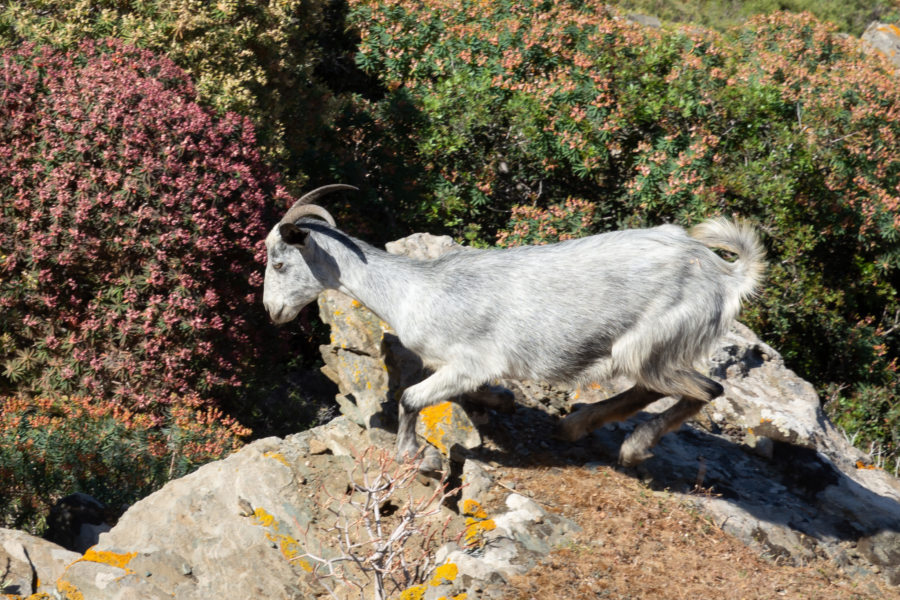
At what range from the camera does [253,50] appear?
29.4 ft

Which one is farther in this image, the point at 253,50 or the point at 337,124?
the point at 337,124

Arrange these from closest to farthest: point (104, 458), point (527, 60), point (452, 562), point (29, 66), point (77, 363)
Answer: point (452, 562)
point (104, 458)
point (77, 363)
point (29, 66)
point (527, 60)

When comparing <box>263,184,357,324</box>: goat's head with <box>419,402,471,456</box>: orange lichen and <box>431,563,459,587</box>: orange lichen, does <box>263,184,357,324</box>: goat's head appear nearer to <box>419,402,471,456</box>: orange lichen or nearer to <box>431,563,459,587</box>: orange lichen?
<box>419,402,471,456</box>: orange lichen

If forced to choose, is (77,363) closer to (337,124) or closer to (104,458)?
(104,458)

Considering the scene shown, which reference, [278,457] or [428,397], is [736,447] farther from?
[278,457]

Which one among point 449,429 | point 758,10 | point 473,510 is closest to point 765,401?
point 449,429

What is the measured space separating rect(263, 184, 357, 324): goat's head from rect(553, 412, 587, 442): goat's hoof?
6.58 ft

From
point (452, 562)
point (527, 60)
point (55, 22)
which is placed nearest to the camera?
point (452, 562)

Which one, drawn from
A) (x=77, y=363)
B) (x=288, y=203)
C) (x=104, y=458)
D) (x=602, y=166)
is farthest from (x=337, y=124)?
(x=104, y=458)

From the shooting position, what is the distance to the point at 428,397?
19.1 ft

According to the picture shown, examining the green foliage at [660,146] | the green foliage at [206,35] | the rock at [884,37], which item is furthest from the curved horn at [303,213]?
the rock at [884,37]

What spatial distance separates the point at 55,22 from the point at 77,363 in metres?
3.41

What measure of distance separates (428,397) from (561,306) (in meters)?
1.05

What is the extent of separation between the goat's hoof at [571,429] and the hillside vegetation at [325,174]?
2758 millimetres
